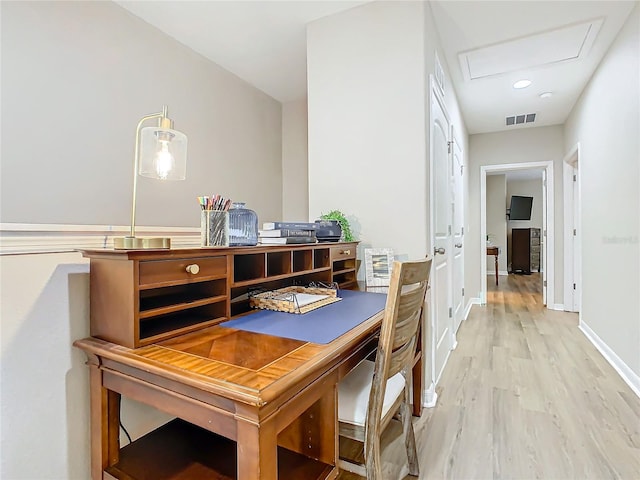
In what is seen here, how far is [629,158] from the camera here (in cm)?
234

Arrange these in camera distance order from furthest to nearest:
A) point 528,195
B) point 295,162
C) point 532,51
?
point 528,195 < point 295,162 < point 532,51

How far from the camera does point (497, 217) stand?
8.03 meters

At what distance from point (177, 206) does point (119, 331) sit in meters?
1.86

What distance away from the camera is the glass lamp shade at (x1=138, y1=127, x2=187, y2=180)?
1.18 metres

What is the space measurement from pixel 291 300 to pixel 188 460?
2.02ft

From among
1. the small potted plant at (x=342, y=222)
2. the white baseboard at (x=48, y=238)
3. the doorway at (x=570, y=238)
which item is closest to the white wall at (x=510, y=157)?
the doorway at (x=570, y=238)

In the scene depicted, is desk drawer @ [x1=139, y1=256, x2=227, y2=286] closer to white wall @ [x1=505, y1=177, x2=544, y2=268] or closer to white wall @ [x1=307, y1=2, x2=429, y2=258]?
white wall @ [x1=307, y1=2, x2=429, y2=258]

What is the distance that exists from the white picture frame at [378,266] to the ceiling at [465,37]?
1.55 meters

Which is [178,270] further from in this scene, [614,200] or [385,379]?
[614,200]

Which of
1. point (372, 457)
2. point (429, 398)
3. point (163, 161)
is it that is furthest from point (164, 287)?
point (429, 398)

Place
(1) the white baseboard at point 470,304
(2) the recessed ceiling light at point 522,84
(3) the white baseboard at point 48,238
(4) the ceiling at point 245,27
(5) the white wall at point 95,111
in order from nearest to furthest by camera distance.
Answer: (3) the white baseboard at point 48,238 → (5) the white wall at point 95,111 → (4) the ceiling at point 245,27 → (2) the recessed ceiling light at point 522,84 → (1) the white baseboard at point 470,304

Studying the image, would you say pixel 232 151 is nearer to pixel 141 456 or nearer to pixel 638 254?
pixel 141 456

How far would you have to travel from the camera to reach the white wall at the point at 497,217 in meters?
7.83

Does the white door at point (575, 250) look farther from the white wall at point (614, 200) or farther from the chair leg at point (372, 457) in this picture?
the chair leg at point (372, 457)
